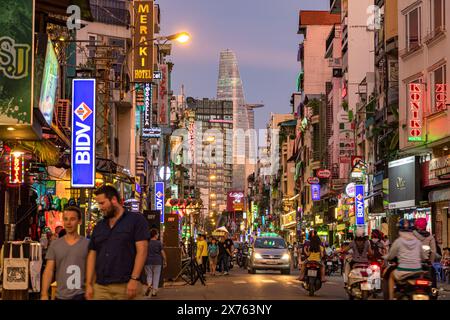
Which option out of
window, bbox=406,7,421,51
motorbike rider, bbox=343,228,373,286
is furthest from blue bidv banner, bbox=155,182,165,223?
motorbike rider, bbox=343,228,373,286

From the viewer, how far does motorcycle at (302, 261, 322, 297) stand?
27.7 meters

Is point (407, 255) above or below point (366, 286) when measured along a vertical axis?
Result: above

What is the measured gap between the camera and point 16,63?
2372cm

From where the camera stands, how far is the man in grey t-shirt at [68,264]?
474 inches

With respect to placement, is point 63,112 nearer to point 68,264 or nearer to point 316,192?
point 68,264

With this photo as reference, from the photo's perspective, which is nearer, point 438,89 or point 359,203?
point 438,89

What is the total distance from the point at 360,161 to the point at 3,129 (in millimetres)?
42996

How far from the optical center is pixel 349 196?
69750 mm

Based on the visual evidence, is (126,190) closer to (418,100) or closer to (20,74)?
(418,100)

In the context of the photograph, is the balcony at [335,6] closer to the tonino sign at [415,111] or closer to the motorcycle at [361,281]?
the tonino sign at [415,111]

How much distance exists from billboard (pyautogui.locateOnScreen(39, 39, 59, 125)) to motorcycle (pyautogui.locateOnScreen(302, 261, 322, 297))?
8.31 metres

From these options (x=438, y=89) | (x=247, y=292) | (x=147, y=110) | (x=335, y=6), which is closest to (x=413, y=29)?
(x=438, y=89)

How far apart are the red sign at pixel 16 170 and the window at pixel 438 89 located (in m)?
19.5

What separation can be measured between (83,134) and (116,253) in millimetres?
23503
